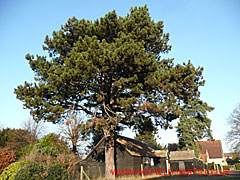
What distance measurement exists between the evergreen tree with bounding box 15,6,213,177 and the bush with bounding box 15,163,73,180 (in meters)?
3.47

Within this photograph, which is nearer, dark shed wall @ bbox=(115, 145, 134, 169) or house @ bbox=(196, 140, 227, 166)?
dark shed wall @ bbox=(115, 145, 134, 169)

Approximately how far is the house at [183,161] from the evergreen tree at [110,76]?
1713 cm

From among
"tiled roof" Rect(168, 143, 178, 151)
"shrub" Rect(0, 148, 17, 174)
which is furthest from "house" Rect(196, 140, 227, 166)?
"shrub" Rect(0, 148, 17, 174)

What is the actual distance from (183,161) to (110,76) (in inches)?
894

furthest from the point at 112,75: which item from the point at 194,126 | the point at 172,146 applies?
Result: the point at 172,146

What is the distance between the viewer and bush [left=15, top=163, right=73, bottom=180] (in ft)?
35.6

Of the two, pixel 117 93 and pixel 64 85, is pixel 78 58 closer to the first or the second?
pixel 64 85

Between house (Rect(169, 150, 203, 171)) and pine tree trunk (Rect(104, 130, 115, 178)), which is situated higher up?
pine tree trunk (Rect(104, 130, 115, 178))

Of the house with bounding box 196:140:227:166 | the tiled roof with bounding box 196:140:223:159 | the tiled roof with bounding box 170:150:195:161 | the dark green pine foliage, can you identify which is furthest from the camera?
the tiled roof with bounding box 196:140:223:159

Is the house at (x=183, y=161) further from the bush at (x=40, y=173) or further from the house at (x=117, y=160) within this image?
the bush at (x=40, y=173)

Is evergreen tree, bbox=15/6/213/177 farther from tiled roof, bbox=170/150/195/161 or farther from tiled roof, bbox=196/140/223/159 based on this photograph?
tiled roof, bbox=196/140/223/159

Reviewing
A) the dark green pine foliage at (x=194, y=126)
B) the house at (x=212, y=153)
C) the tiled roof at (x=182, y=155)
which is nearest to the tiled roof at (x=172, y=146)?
the house at (x=212, y=153)

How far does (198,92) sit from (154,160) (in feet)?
39.4

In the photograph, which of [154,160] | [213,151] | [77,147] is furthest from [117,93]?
[213,151]
